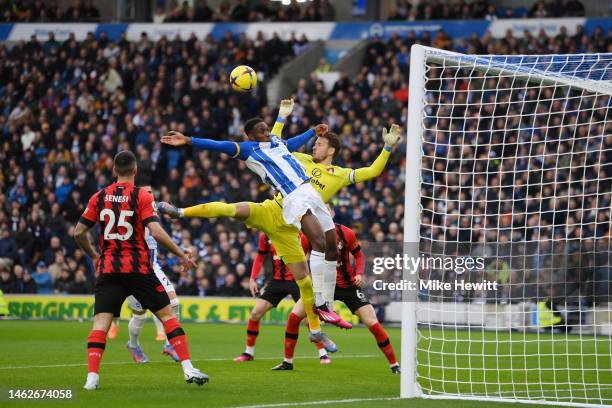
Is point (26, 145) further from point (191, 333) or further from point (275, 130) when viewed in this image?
point (275, 130)

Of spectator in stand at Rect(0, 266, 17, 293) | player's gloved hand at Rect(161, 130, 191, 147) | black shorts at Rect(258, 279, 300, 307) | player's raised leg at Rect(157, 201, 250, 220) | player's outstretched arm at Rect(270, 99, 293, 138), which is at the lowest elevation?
spectator in stand at Rect(0, 266, 17, 293)

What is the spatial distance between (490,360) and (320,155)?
13.9ft

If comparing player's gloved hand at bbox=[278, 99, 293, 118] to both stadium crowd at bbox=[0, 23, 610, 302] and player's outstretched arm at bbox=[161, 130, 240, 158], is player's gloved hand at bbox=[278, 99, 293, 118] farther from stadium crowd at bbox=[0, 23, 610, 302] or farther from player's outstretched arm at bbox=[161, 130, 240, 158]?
stadium crowd at bbox=[0, 23, 610, 302]

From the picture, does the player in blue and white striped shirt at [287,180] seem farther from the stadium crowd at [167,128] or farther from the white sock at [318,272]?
the stadium crowd at [167,128]

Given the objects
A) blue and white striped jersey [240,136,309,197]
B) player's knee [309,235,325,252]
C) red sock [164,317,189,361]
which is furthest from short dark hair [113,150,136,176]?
player's knee [309,235,325,252]

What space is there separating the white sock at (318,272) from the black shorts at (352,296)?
1.26ft

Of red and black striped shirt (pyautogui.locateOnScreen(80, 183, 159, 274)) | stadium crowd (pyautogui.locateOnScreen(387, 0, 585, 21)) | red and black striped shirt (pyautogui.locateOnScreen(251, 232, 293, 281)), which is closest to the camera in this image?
red and black striped shirt (pyautogui.locateOnScreen(80, 183, 159, 274))

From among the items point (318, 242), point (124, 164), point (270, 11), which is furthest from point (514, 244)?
point (270, 11)

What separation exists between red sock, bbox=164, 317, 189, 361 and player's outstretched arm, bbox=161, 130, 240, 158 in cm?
186

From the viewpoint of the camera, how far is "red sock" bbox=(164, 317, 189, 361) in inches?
380

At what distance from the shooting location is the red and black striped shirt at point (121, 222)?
379 inches

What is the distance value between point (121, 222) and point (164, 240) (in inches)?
18.5

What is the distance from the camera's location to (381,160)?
40.0ft

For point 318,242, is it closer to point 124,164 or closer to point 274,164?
point 274,164
